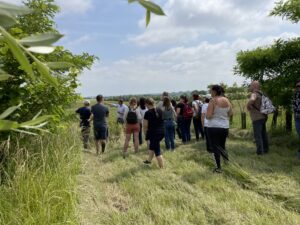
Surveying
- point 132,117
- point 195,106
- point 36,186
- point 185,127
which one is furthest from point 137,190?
point 195,106

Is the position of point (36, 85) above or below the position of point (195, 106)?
above

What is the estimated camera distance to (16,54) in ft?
1.72

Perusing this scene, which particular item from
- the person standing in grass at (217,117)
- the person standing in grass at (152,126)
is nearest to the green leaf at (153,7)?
the person standing in grass at (217,117)

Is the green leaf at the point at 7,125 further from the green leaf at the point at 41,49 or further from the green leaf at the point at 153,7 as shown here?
the green leaf at the point at 153,7

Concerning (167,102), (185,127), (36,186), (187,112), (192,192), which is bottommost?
(192,192)

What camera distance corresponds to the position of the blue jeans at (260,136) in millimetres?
8508

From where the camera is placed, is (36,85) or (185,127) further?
(185,127)

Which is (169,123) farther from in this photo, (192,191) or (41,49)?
(41,49)

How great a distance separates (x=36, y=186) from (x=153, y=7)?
12.9 feet

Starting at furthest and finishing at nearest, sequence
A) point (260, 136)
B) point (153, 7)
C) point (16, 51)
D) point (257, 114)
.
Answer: point (260, 136), point (257, 114), point (153, 7), point (16, 51)

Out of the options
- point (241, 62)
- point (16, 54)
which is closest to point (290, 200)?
point (16, 54)

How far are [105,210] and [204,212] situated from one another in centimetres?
127

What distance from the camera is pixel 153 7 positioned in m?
0.63

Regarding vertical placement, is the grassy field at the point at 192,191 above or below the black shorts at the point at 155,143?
below
